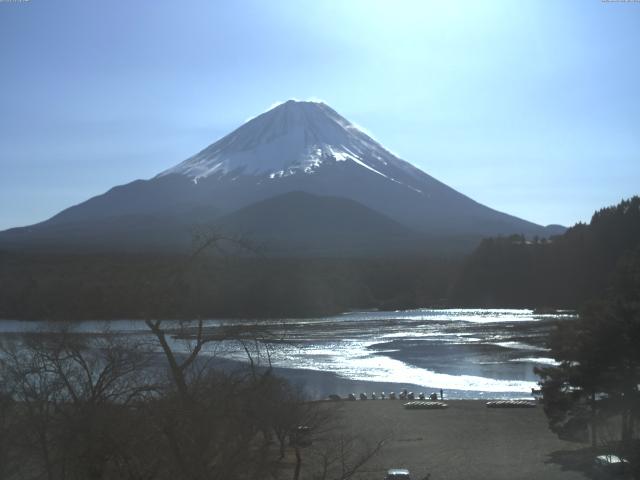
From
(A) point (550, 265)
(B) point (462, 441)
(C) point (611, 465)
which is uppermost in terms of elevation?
(A) point (550, 265)

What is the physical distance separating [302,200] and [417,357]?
6903 centimetres

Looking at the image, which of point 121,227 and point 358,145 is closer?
point 121,227

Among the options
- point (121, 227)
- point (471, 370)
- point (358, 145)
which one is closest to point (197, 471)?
point (471, 370)

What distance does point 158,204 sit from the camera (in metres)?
97.7

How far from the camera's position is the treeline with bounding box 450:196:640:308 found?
58000 mm

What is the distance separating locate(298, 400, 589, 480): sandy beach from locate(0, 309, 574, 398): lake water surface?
2.16 metres

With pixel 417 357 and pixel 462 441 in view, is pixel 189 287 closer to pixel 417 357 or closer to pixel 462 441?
pixel 462 441

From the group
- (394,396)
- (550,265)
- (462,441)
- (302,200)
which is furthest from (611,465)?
(302,200)

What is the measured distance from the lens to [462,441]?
48.7 ft

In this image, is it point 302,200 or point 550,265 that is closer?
point 550,265

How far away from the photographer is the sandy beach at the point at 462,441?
1201 cm

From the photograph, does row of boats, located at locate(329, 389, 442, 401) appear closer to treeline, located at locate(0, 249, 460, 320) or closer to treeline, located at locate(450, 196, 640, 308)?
treeline, located at locate(0, 249, 460, 320)

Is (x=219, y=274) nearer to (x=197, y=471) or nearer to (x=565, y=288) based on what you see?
(x=197, y=471)

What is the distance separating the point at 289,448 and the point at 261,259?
982 centimetres
